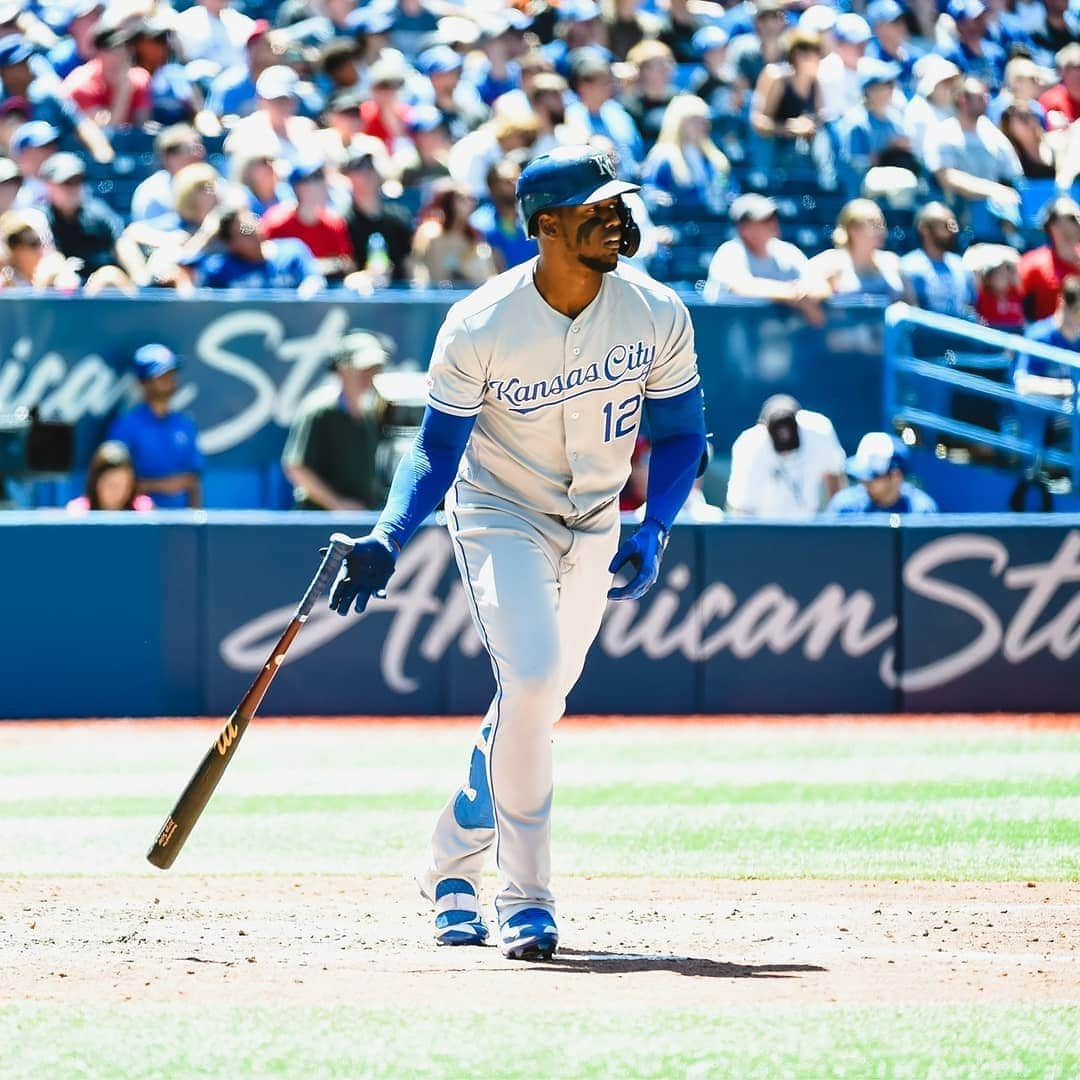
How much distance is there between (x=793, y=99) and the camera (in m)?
16.0

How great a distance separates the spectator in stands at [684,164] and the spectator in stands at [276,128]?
2.31m

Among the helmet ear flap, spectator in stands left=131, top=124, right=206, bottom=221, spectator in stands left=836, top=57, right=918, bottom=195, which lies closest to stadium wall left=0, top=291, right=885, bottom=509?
spectator in stands left=131, top=124, right=206, bottom=221

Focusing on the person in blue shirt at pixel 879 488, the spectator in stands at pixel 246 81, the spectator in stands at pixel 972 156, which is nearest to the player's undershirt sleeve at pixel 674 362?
the person in blue shirt at pixel 879 488

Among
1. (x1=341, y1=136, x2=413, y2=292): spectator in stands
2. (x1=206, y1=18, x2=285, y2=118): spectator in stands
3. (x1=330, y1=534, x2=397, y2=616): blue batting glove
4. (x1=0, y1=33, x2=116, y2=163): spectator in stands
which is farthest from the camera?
(x1=206, y1=18, x2=285, y2=118): spectator in stands

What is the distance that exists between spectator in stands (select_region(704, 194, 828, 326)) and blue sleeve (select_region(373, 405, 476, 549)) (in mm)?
7778

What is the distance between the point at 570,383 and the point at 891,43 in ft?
42.0

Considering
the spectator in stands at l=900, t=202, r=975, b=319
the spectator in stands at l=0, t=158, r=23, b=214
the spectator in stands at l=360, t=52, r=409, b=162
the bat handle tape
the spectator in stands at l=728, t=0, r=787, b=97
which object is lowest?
the bat handle tape

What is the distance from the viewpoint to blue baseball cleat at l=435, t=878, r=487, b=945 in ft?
19.2

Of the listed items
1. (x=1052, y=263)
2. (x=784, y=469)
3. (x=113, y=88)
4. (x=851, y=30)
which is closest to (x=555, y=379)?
(x=784, y=469)

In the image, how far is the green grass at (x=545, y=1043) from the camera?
4332 millimetres

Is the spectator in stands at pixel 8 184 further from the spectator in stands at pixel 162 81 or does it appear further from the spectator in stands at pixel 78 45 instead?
the spectator in stands at pixel 78 45

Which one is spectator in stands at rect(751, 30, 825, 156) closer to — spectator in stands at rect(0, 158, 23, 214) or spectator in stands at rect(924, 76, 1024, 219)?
spectator in stands at rect(924, 76, 1024, 219)

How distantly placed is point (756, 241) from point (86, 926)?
840 centimetres

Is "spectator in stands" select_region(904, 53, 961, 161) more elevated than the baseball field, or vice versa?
"spectator in stands" select_region(904, 53, 961, 161)
